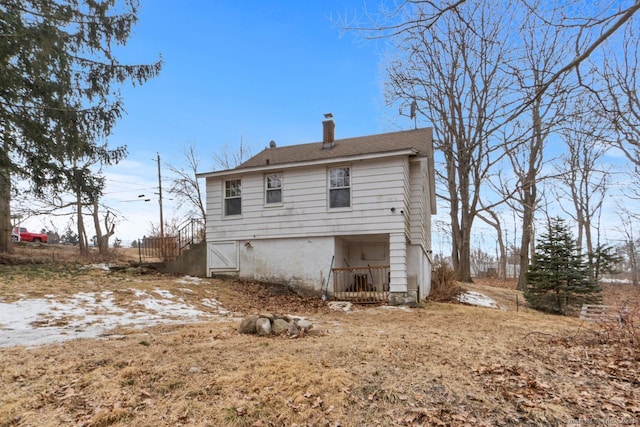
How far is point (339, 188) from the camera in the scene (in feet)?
36.7

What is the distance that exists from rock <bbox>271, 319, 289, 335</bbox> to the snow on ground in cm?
231

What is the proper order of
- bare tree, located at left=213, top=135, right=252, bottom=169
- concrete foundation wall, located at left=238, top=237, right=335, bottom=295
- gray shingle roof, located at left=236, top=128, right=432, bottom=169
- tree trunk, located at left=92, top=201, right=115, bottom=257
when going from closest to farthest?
1. concrete foundation wall, located at left=238, top=237, right=335, bottom=295
2. gray shingle roof, located at left=236, top=128, right=432, bottom=169
3. tree trunk, located at left=92, top=201, right=115, bottom=257
4. bare tree, located at left=213, top=135, right=252, bottom=169

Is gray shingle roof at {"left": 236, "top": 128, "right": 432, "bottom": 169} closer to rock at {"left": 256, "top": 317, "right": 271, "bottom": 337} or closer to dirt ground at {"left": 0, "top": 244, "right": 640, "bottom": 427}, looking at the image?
rock at {"left": 256, "top": 317, "right": 271, "bottom": 337}

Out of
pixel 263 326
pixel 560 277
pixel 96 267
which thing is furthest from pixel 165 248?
pixel 560 277

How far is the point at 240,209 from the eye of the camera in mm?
12477

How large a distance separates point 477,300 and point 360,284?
495 cm

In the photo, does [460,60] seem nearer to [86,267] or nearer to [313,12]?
[313,12]

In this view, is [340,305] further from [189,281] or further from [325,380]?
[325,380]

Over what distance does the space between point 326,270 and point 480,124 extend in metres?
8.36

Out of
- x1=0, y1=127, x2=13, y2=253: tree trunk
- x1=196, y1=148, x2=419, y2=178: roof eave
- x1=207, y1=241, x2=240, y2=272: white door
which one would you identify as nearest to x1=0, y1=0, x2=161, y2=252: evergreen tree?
x1=0, y1=127, x2=13, y2=253: tree trunk

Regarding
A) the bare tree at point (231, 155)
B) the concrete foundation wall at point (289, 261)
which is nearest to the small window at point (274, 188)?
the concrete foundation wall at point (289, 261)

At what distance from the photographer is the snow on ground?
5.72 m

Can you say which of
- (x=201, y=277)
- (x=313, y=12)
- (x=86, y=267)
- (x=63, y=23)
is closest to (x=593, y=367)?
(x=313, y=12)

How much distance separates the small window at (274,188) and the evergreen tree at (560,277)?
8765mm
